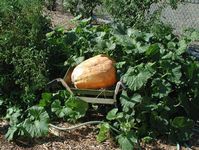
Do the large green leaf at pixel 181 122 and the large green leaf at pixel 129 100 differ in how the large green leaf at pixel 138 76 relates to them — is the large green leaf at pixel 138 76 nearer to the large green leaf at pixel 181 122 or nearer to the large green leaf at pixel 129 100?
the large green leaf at pixel 129 100

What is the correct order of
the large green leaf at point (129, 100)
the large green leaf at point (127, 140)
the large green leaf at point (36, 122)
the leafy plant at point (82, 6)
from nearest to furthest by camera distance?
1. the large green leaf at point (127, 140)
2. the large green leaf at point (36, 122)
3. the large green leaf at point (129, 100)
4. the leafy plant at point (82, 6)

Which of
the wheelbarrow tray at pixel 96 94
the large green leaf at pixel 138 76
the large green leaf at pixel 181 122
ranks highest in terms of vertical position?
the large green leaf at pixel 138 76

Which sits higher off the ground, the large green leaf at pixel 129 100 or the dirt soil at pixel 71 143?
the large green leaf at pixel 129 100

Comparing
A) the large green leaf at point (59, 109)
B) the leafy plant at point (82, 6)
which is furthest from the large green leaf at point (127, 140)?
the leafy plant at point (82, 6)

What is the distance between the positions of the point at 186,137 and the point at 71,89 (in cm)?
118

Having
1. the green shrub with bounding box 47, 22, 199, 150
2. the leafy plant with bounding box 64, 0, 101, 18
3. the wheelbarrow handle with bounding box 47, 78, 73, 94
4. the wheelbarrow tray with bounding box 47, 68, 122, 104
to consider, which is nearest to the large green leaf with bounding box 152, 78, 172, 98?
the green shrub with bounding box 47, 22, 199, 150

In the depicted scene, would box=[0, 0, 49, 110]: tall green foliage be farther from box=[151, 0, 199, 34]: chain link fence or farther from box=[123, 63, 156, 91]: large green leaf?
box=[151, 0, 199, 34]: chain link fence

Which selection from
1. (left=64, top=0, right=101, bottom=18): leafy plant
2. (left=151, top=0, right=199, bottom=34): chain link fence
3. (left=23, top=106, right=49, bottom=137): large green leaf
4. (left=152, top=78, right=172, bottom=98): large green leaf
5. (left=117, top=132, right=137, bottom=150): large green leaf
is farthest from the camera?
(left=151, top=0, right=199, bottom=34): chain link fence

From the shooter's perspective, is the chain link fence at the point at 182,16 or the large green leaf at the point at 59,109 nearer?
the large green leaf at the point at 59,109

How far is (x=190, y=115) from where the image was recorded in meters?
4.61

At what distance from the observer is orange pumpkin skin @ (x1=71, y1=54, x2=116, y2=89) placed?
14.8 ft

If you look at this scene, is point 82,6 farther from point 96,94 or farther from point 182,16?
point 96,94

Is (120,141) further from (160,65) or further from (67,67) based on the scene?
(67,67)

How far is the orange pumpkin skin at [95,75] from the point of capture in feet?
14.8
